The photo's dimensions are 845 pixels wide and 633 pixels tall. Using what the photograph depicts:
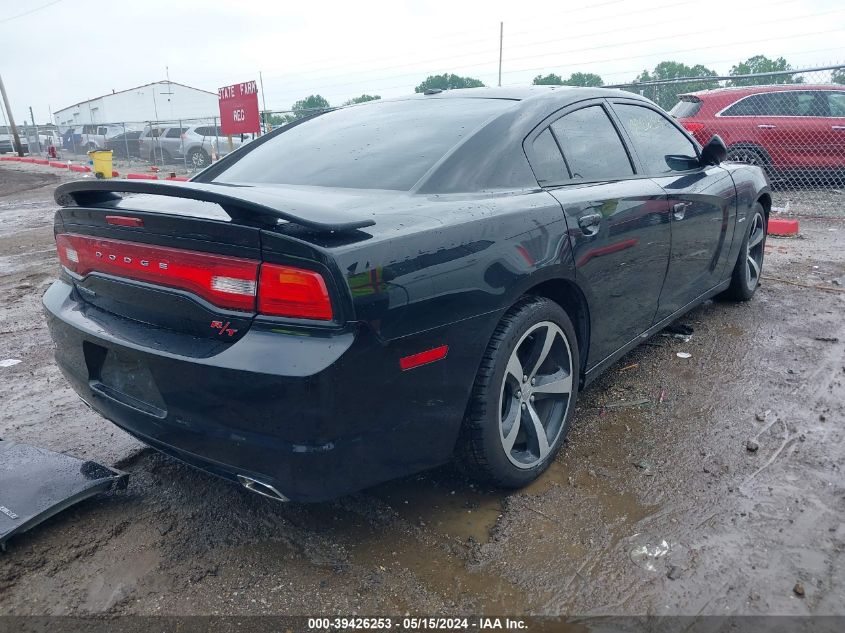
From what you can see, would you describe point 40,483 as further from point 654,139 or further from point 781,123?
point 781,123

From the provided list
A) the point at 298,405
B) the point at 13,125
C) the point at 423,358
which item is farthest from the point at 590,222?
the point at 13,125

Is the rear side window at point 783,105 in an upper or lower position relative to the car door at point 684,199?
upper

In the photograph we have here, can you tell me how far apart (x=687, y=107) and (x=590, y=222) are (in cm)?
833

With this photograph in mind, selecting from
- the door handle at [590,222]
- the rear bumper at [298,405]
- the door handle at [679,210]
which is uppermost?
the door handle at [590,222]

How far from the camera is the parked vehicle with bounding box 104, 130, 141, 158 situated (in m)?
23.4

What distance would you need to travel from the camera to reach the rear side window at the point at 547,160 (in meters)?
2.72

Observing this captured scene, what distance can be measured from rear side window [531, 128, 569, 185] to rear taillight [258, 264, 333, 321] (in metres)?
1.25

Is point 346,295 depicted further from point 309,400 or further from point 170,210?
point 170,210

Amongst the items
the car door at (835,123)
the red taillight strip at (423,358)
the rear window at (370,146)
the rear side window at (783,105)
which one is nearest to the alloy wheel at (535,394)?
the red taillight strip at (423,358)

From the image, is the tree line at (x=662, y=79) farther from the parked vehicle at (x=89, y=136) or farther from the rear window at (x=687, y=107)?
the parked vehicle at (x=89, y=136)

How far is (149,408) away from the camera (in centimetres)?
213

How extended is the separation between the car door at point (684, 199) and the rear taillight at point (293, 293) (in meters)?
2.20

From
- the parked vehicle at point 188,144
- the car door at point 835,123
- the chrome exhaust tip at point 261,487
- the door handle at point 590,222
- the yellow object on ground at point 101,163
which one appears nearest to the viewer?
the chrome exhaust tip at point 261,487

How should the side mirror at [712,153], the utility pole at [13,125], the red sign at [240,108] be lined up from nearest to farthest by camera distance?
the side mirror at [712,153] → the red sign at [240,108] → the utility pole at [13,125]
